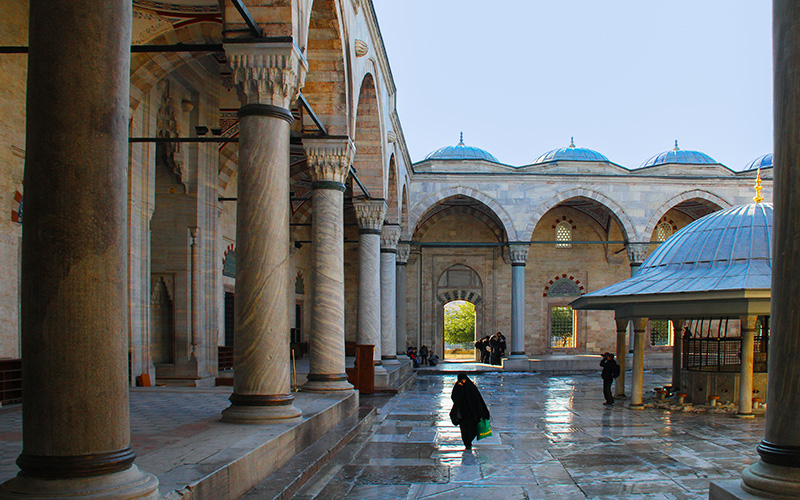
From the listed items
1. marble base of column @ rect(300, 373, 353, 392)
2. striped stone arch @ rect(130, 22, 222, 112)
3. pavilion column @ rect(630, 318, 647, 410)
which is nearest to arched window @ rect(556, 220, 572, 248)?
pavilion column @ rect(630, 318, 647, 410)

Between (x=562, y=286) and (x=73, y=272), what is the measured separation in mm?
25287

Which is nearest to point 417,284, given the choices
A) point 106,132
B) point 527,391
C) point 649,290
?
point 527,391

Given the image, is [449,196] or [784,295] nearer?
[784,295]

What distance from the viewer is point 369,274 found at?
13859mm

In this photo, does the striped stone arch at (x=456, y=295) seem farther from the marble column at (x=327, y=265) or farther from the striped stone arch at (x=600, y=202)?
the marble column at (x=327, y=265)

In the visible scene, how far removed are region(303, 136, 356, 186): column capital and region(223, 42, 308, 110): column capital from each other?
322cm

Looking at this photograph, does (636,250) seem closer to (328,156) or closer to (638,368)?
(638,368)

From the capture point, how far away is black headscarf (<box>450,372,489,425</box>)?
25.6ft

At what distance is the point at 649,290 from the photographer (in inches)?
454

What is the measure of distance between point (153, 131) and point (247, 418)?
6738 millimetres

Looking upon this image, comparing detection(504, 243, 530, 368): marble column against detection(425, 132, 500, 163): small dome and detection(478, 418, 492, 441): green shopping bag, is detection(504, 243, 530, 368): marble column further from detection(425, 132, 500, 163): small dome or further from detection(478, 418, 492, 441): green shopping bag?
detection(478, 418, 492, 441): green shopping bag

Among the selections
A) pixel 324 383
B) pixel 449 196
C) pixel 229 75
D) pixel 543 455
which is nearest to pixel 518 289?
pixel 449 196

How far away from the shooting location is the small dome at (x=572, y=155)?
27406 millimetres

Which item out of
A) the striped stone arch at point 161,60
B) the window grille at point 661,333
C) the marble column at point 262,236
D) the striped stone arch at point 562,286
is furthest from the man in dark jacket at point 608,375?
the window grille at point 661,333
